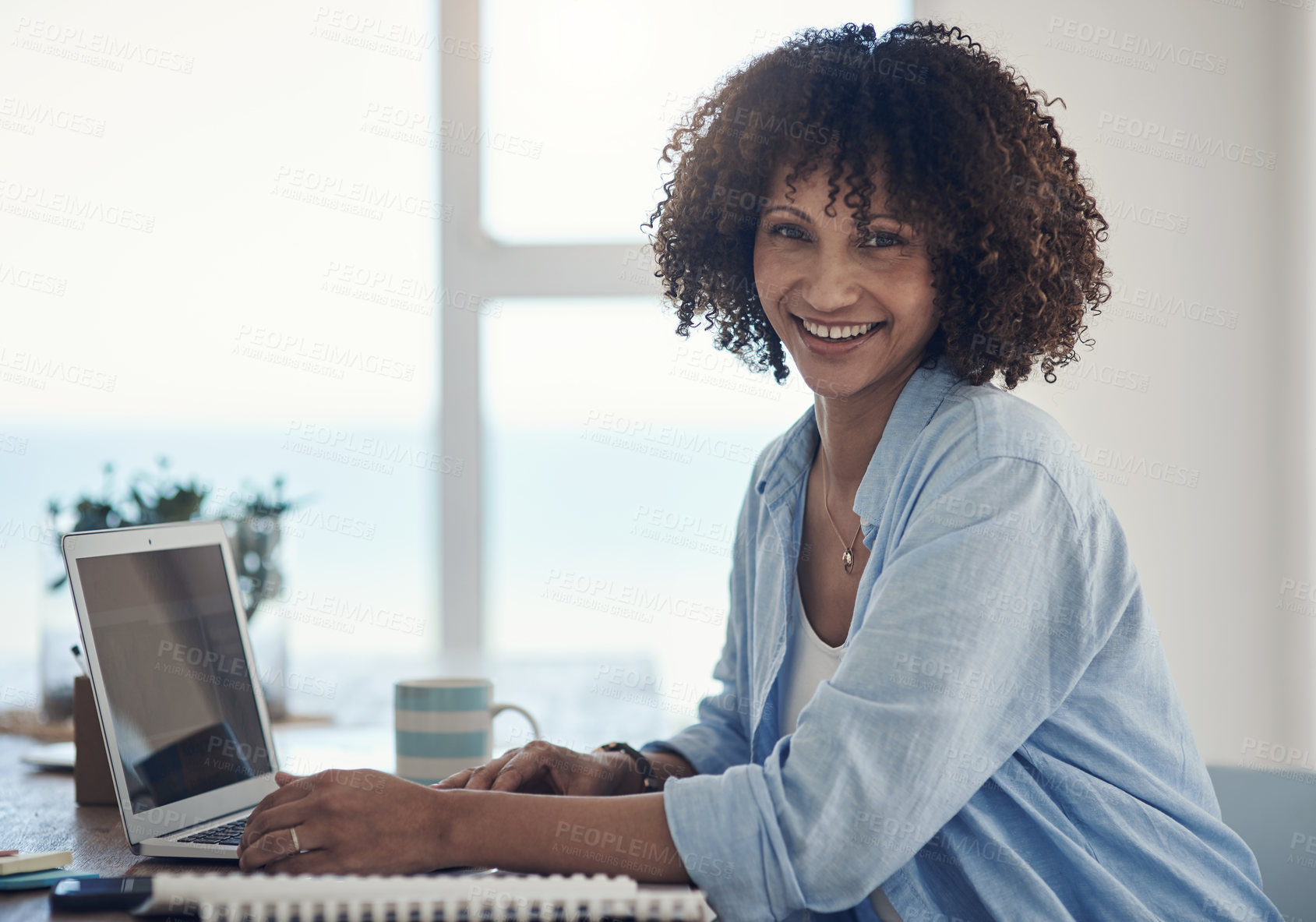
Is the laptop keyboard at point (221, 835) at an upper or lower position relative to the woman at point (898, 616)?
lower

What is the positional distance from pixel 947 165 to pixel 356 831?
802 millimetres

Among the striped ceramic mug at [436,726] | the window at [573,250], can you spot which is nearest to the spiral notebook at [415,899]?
the striped ceramic mug at [436,726]

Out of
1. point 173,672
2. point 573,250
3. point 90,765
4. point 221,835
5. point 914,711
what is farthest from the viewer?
point 573,250

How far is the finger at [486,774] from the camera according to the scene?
997 mm

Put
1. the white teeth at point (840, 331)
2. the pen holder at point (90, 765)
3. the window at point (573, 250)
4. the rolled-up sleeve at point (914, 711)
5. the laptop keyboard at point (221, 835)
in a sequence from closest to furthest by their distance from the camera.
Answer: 1. the rolled-up sleeve at point (914, 711)
2. the laptop keyboard at point (221, 835)
3. the white teeth at point (840, 331)
4. the pen holder at point (90, 765)
5. the window at point (573, 250)

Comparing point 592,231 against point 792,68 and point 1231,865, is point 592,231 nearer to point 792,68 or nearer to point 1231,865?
point 792,68

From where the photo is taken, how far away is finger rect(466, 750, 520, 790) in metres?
1.00

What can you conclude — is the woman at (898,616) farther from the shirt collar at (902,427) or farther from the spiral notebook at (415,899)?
the spiral notebook at (415,899)

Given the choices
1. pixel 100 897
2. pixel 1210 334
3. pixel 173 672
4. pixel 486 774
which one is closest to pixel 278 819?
pixel 100 897

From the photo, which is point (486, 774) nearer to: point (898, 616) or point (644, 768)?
point (644, 768)

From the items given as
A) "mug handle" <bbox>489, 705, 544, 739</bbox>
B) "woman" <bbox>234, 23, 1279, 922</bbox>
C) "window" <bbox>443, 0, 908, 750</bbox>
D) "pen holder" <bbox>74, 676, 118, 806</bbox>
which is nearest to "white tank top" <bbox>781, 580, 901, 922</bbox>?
"woman" <bbox>234, 23, 1279, 922</bbox>

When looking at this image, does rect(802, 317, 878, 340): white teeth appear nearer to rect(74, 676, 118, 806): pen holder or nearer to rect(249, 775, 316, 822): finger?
rect(249, 775, 316, 822): finger

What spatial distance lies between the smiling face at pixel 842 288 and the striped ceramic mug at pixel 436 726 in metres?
0.56

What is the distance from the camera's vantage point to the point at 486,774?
101 centimetres
